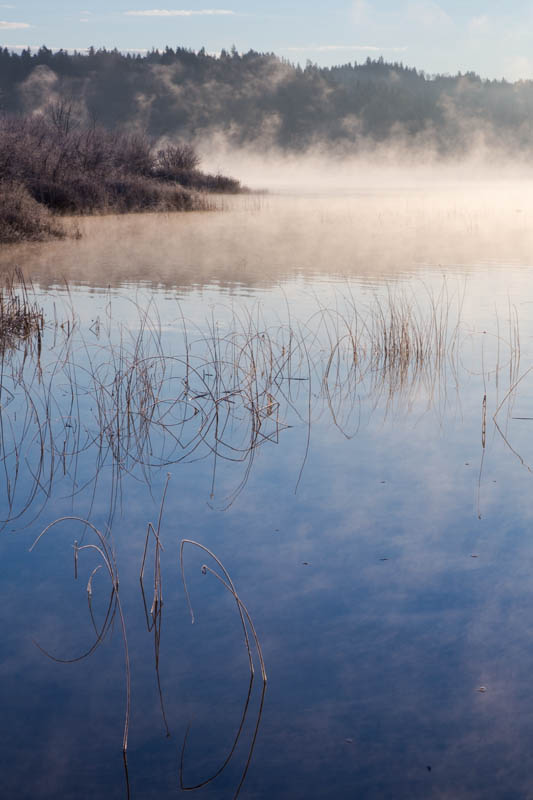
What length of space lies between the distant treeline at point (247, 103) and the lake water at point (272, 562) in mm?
82798

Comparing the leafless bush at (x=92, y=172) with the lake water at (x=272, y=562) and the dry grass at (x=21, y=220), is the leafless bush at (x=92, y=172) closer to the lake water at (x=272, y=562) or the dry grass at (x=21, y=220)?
the dry grass at (x=21, y=220)

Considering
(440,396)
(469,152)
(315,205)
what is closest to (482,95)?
(469,152)

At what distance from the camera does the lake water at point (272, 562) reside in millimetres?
3221

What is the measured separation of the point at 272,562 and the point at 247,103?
101808 mm

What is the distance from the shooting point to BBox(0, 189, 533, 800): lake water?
3.22 metres

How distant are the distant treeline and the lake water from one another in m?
82.8

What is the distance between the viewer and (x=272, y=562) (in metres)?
4.73

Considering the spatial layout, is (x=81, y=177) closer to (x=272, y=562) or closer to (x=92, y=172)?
(x=92, y=172)

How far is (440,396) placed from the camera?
8258mm

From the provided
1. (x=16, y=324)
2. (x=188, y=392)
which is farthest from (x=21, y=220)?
(x=188, y=392)

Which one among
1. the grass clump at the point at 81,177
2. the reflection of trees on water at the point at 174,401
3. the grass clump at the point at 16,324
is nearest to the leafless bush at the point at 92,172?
the grass clump at the point at 81,177

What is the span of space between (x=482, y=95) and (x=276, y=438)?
13090 centimetres

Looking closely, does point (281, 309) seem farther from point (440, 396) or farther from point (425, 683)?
point (425, 683)

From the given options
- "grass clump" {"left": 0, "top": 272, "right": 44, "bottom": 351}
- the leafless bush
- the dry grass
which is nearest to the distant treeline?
the leafless bush
